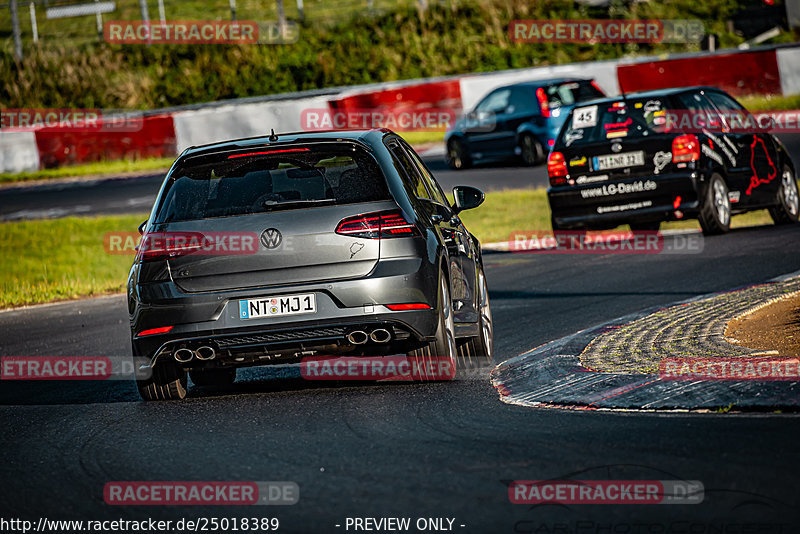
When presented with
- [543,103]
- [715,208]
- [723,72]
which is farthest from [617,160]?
[723,72]

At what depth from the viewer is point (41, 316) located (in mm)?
13930

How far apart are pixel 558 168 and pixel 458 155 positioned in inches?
442

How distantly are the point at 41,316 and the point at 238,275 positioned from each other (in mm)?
7025

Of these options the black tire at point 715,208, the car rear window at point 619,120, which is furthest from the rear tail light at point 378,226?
the black tire at point 715,208

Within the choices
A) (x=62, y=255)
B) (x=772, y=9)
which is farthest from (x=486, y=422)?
(x=772, y=9)

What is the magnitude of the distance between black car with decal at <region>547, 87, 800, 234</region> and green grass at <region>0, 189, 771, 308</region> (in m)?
1.98

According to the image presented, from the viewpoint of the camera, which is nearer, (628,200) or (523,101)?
(628,200)

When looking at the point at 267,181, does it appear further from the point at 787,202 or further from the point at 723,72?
the point at 723,72

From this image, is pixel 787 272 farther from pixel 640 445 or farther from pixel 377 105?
pixel 377 105

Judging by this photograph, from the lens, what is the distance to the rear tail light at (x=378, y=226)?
7.52 meters

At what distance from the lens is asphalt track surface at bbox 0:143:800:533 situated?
4.88 metres

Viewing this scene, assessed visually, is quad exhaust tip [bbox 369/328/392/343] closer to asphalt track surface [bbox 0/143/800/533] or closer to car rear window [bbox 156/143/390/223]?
asphalt track surface [bbox 0/143/800/533]

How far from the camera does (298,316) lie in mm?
7469

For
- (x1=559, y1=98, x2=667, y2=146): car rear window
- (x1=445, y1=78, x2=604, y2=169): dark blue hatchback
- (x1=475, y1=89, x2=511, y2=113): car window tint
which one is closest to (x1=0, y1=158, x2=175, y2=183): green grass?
(x1=445, y1=78, x2=604, y2=169): dark blue hatchback
